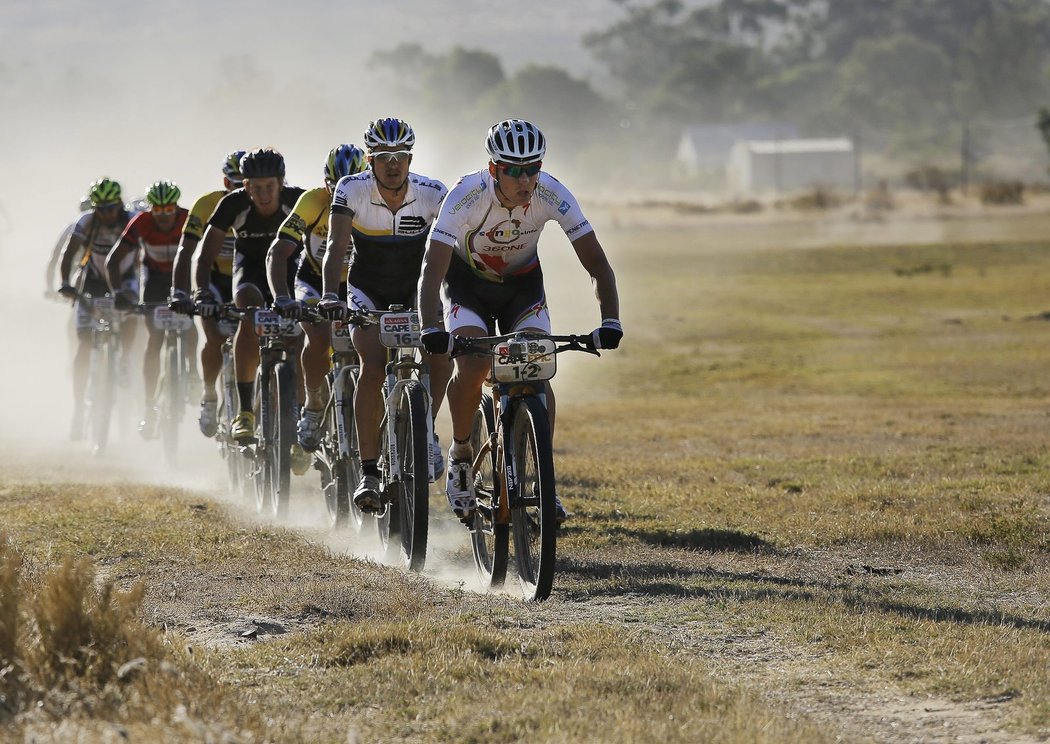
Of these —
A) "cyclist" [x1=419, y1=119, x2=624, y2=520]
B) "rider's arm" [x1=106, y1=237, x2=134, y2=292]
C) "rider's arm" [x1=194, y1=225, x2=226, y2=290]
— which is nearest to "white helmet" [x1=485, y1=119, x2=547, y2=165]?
"cyclist" [x1=419, y1=119, x2=624, y2=520]

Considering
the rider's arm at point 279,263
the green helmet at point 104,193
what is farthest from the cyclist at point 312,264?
the green helmet at point 104,193

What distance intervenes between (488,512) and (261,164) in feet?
13.8

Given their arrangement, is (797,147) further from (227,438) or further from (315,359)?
(315,359)

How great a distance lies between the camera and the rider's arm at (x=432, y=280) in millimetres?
8477

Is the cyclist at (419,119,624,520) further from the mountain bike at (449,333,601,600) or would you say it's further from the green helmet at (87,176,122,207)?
the green helmet at (87,176,122,207)

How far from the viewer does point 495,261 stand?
8898mm

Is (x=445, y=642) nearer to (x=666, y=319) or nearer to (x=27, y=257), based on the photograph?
(x=666, y=319)

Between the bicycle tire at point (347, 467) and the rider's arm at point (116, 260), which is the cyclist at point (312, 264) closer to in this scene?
the bicycle tire at point (347, 467)

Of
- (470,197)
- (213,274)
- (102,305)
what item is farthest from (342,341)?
(102,305)

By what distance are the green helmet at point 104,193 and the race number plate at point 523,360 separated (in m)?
9.56

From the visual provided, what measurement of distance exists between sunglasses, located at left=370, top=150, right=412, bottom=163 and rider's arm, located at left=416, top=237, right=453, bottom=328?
4.93 ft

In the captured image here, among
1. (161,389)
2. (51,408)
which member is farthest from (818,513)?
(51,408)

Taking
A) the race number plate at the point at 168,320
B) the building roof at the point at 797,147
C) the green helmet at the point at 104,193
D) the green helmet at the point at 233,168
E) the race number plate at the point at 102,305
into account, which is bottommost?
the race number plate at the point at 168,320

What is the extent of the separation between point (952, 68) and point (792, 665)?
179 m
